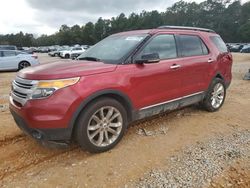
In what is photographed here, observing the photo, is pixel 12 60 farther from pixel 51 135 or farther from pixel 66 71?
pixel 51 135

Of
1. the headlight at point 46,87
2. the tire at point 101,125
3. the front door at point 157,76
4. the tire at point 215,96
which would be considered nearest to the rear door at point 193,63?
the front door at point 157,76

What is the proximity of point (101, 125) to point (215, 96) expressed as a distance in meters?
3.09

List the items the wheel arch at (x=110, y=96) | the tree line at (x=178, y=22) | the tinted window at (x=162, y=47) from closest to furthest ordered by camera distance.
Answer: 1. the wheel arch at (x=110, y=96)
2. the tinted window at (x=162, y=47)
3. the tree line at (x=178, y=22)

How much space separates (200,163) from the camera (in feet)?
11.0

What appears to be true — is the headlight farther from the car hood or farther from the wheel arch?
the wheel arch

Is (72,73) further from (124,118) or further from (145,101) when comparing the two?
(145,101)

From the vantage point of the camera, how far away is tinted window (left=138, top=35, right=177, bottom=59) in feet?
13.6

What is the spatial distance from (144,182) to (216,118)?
9.16 feet

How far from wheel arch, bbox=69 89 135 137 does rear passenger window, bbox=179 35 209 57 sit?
157cm

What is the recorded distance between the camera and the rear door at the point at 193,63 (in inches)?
183

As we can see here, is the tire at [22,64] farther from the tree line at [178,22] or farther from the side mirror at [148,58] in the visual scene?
the tree line at [178,22]

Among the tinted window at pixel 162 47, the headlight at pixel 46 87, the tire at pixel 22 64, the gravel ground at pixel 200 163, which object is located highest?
the tinted window at pixel 162 47

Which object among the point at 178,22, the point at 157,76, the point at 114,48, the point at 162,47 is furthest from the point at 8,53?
the point at 178,22

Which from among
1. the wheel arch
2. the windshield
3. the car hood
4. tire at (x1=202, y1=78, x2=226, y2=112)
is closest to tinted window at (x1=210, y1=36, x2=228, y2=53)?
tire at (x1=202, y1=78, x2=226, y2=112)
